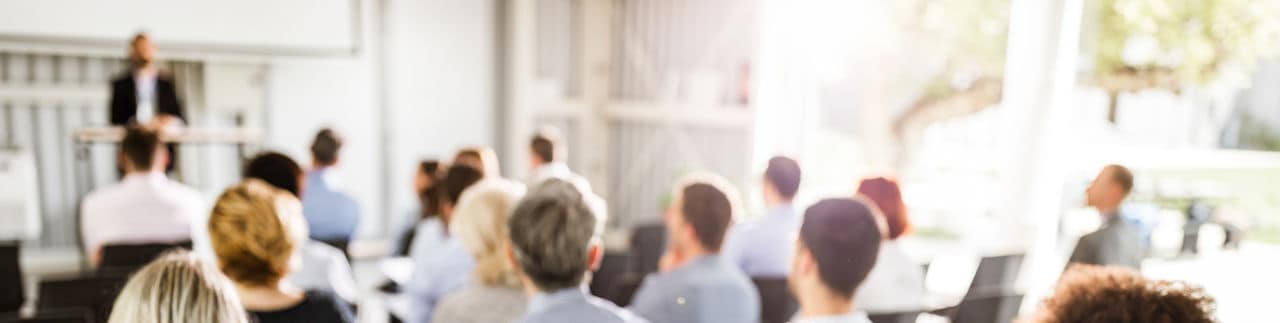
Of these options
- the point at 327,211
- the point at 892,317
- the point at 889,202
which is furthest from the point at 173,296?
the point at 327,211

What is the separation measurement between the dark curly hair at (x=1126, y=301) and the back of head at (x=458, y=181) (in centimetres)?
249

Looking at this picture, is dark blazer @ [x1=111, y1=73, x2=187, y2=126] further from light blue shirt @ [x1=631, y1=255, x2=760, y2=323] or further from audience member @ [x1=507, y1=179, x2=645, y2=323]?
audience member @ [x1=507, y1=179, x2=645, y2=323]

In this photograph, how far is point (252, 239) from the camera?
6.95 feet

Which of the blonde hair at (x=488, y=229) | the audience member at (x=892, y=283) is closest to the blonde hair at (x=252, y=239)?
the blonde hair at (x=488, y=229)

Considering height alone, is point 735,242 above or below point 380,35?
below

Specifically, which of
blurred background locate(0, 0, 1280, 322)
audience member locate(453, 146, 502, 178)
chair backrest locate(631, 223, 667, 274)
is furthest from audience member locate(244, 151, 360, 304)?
blurred background locate(0, 0, 1280, 322)

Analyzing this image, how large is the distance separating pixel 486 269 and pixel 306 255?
891mm

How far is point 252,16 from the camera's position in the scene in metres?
6.52

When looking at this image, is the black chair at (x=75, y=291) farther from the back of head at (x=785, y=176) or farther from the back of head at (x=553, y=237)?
the back of head at (x=785, y=176)

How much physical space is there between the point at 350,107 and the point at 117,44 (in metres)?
1.76

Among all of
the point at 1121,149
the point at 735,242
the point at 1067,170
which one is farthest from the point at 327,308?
the point at 1121,149

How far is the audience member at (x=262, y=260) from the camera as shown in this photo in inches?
83.0

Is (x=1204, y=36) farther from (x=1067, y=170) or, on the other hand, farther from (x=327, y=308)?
(x=327, y=308)

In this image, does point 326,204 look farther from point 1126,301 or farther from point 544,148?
point 1126,301
